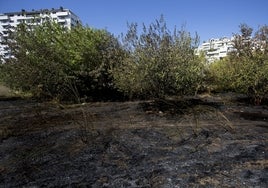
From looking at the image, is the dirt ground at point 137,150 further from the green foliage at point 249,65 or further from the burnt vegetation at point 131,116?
the green foliage at point 249,65

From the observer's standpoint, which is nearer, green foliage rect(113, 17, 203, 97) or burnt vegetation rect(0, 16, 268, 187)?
burnt vegetation rect(0, 16, 268, 187)

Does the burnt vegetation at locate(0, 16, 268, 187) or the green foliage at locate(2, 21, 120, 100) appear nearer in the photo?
the burnt vegetation at locate(0, 16, 268, 187)

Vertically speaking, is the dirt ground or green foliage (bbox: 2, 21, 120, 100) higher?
green foliage (bbox: 2, 21, 120, 100)

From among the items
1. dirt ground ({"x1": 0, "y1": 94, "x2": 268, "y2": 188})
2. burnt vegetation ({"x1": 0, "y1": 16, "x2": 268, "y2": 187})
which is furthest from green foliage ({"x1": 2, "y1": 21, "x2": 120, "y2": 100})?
dirt ground ({"x1": 0, "y1": 94, "x2": 268, "y2": 188})

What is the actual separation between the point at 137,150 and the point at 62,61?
10.0 metres

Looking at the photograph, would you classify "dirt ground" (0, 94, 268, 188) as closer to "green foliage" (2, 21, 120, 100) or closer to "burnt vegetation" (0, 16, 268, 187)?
"burnt vegetation" (0, 16, 268, 187)

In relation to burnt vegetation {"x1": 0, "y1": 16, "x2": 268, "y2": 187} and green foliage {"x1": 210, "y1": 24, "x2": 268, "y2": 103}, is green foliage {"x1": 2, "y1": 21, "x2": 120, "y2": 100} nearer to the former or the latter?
burnt vegetation {"x1": 0, "y1": 16, "x2": 268, "y2": 187}

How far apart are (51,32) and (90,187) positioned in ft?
43.7

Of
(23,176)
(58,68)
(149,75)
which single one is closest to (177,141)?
(23,176)

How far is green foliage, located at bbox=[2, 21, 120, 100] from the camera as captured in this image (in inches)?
617

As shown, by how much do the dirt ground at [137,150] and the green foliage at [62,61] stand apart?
176 inches

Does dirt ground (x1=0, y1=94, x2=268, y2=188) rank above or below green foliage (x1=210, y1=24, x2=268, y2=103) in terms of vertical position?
below

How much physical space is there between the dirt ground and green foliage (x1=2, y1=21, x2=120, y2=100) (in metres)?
4.48

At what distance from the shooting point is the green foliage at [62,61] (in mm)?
15672
